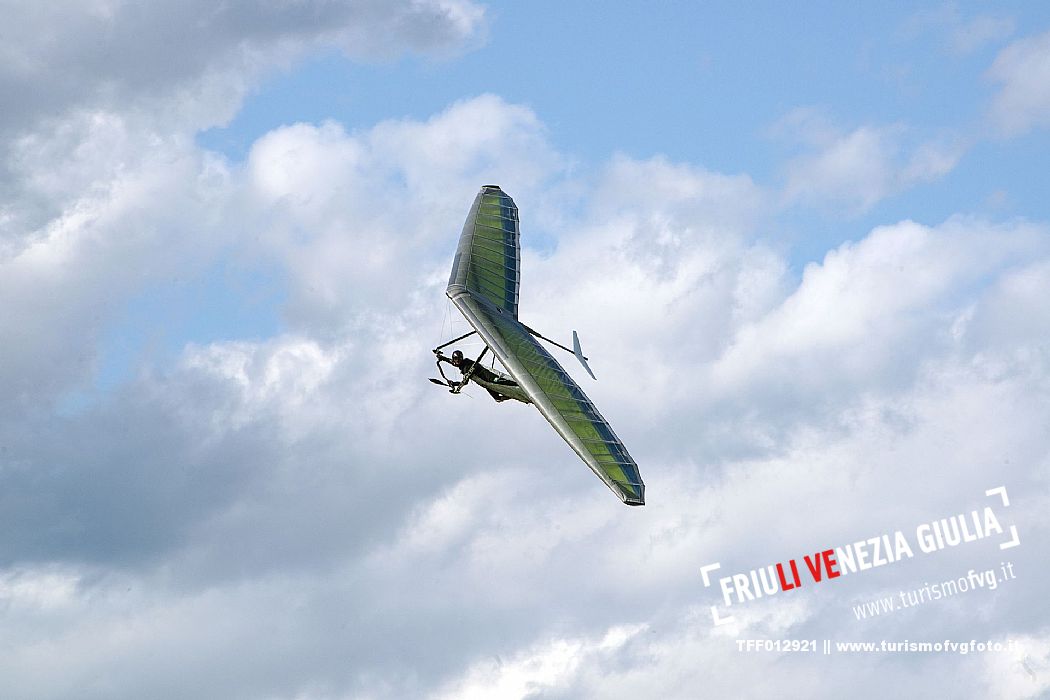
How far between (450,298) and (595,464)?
2057 cm

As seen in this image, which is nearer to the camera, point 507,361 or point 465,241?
point 507,361

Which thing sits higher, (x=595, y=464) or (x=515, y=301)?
(x=515, y=301)

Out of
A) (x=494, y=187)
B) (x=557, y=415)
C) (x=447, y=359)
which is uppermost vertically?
(x=494, y=187)

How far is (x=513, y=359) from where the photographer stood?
108m

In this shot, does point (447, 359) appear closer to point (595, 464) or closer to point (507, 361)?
point (507, 361)

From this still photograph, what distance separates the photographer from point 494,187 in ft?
442

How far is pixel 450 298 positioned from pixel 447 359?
21.2 feet

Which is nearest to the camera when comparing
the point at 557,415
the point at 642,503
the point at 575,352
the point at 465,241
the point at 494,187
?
the point at 642,503

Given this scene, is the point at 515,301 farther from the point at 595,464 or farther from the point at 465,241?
the point at 595,464

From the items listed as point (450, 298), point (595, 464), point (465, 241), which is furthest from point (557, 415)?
point (465, 241)

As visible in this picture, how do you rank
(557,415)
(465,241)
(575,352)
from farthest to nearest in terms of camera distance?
1. (465,241)
2. (575,352)
3. (557,415)

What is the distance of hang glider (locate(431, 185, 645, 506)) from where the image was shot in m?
102

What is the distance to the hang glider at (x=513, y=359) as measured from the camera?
102 m

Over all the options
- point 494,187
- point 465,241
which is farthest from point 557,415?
point 494,187
